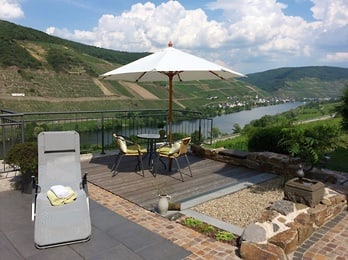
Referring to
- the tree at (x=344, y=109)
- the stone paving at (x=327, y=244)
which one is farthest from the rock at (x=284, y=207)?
the tree at (x=344, y=109)

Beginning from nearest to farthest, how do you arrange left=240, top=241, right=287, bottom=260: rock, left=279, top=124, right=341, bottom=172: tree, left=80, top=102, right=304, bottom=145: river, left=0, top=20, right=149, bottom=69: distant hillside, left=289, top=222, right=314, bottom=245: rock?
left=240, top=241, right=287, bottom=260: rock < left=289, top=222, right=314, bottom=245: rock < left=279, top=124, right=341, bottom=172: tree < left=80, top=102, right=304, bottom=145: river < left=0, top=20, right=149, bottom=69: distant hillside

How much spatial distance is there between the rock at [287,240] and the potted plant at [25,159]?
3.27m

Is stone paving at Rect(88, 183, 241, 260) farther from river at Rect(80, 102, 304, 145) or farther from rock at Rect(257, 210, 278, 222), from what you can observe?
river at Rect(80, 102, 304, 145)

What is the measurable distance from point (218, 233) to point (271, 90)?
97.4 meters

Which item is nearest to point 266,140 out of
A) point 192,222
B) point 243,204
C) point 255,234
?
point 243,204

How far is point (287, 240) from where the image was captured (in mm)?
2953

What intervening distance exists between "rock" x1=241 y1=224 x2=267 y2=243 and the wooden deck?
4.74ft

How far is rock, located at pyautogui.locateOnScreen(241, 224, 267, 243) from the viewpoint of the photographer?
2.88 meters

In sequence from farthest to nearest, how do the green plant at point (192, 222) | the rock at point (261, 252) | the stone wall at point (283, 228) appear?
1. the green plant at point (192, 222)
2. the stone wall at point (283, 228)
3. the rock at point (261, 252)

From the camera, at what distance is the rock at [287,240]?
9.55 ft

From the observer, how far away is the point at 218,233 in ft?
10.9

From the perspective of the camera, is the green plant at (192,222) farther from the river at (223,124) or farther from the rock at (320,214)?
the river at (223,124)

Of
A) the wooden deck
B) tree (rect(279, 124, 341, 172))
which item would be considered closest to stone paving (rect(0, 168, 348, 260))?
the wooden deck

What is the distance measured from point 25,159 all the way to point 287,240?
3508mm
